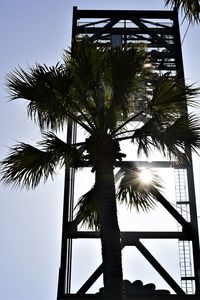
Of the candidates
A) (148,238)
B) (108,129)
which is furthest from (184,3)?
(148,238)

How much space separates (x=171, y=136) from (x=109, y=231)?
1935mm

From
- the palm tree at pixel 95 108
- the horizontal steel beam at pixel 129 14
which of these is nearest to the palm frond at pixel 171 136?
the palm tree at pixel 95 108

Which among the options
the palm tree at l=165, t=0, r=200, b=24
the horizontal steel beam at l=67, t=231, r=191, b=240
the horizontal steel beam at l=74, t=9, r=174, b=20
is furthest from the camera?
the horizontal steel beam at l=74, t=9, r=174, b=20

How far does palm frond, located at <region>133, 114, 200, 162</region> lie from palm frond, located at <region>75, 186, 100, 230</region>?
1135 mm

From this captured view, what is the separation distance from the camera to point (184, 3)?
6.98 m

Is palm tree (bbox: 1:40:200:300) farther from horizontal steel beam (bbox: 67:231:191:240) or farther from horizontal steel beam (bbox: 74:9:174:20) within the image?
horizontal steel beam (bbox: 74:9:174:20)

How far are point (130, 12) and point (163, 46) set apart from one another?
4.83 ft

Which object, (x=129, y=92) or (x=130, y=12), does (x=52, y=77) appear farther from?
(x=130, y=12)

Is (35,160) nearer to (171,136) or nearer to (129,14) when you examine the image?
(171,136)

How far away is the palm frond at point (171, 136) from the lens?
28.9 feet

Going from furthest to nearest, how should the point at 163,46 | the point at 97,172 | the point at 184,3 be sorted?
A: the point at 163,46, the point at 97,172, the point at 184,3

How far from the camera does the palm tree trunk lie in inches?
287

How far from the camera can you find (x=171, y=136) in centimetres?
882

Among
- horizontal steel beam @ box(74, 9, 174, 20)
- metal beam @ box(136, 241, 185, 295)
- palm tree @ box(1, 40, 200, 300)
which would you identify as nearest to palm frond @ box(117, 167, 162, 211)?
palm tree @ box(1, 40, 200, 300)
